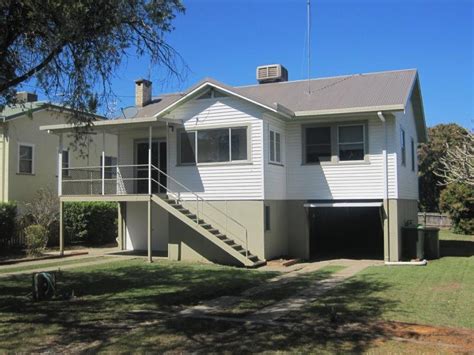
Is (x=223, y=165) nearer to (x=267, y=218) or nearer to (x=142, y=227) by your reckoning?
(x=267, y=218)

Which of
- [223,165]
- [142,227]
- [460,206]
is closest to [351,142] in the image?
[223,165]

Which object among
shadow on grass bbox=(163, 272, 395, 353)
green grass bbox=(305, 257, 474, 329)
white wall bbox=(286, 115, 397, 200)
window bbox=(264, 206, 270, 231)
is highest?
white wall bbox=(286, 115, 397, 200)

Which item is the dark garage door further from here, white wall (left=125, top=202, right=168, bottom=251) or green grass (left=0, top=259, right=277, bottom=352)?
green grass (left=0, top=259, right=277, bottom=352)

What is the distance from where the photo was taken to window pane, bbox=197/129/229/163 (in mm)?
17734

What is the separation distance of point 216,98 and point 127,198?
4.53 metres

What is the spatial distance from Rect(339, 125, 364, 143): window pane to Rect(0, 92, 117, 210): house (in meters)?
11.0

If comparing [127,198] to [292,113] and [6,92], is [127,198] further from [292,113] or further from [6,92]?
[6,92]

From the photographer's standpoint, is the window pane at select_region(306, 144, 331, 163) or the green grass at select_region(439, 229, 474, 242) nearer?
the window pane at select_region(306, 144, 331, 163)

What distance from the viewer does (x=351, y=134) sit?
→ 60.0 ft

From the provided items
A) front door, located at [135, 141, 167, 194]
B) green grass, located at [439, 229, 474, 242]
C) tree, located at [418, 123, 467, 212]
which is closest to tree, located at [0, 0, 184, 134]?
front door, located at [135, 141, 167, 194]

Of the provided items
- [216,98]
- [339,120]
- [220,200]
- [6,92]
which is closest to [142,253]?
[220,200]

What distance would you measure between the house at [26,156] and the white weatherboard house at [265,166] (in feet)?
16.4

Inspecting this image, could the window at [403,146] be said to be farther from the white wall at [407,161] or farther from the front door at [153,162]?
the front door at [153,162]

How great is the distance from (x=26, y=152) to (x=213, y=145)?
37.8 ft
